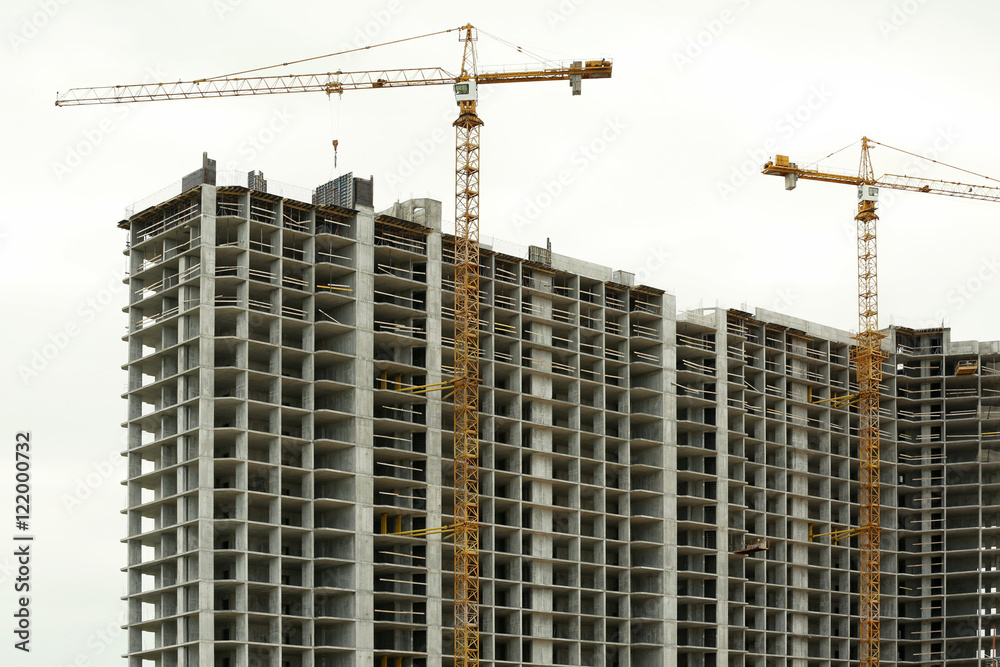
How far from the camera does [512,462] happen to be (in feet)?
475

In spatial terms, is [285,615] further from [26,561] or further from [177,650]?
Answer: [26,561]

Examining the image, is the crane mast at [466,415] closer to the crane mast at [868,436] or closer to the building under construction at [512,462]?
the building under construction at [512,462]

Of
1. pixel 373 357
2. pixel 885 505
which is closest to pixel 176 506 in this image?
pixel 373 357

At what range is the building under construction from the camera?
12744cm

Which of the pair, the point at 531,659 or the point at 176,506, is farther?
the point at 531,659

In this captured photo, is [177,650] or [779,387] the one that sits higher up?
[779,387]

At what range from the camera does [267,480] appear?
5037 inches

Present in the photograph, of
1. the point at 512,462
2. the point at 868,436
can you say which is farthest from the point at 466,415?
the point at 868,436

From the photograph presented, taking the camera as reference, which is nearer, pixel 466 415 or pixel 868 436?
pixel 466 415

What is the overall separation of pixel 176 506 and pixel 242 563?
9126 millimetres

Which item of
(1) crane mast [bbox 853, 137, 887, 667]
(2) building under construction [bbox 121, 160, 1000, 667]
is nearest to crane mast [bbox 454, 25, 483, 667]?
(2) building under construction [bbox 121, 160, 1000, 667]

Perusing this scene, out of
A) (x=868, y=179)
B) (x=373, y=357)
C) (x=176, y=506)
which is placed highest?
(x=868, y=179)

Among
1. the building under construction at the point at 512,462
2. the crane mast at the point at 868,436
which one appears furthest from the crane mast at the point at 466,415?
the crane mast at the point at 868,436

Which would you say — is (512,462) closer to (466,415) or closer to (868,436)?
(466,415)
